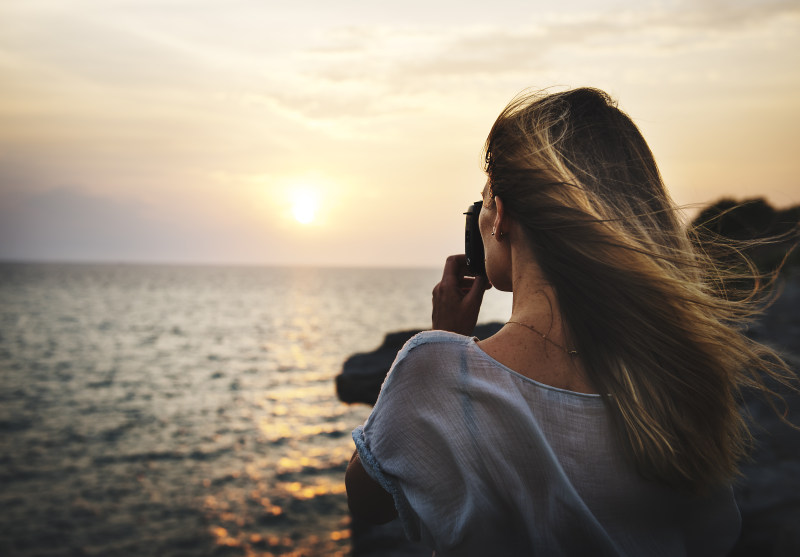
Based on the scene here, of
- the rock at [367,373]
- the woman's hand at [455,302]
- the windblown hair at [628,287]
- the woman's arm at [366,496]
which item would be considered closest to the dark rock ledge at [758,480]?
the rock at [367,373]

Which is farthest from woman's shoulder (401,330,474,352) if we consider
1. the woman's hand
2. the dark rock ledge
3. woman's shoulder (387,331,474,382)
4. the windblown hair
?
the dark rock ledge

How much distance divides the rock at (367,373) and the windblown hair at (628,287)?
549 centimetres

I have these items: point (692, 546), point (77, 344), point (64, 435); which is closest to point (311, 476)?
point (64, 435)

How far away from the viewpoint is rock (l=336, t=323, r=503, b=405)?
727 centimetres

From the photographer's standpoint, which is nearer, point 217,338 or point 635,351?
point 635,351

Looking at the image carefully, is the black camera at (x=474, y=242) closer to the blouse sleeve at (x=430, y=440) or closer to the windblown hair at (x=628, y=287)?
the windblown hair at (x=628, y=287)

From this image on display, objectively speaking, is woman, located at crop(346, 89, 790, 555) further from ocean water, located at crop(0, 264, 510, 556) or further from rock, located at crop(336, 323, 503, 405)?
ocean water, located at crop(0, 264, 510, 556)

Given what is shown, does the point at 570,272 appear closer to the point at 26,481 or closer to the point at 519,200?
the point at 519,200

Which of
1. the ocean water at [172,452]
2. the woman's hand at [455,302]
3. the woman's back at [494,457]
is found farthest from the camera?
the ocean water at [172,452]

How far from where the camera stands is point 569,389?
1.40 meters

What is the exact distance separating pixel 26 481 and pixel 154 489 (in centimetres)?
287

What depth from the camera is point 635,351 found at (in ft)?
4.69

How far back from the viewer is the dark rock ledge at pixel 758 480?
398 centimetres

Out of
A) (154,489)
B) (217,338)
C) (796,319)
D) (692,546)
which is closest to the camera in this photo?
(692,546)
